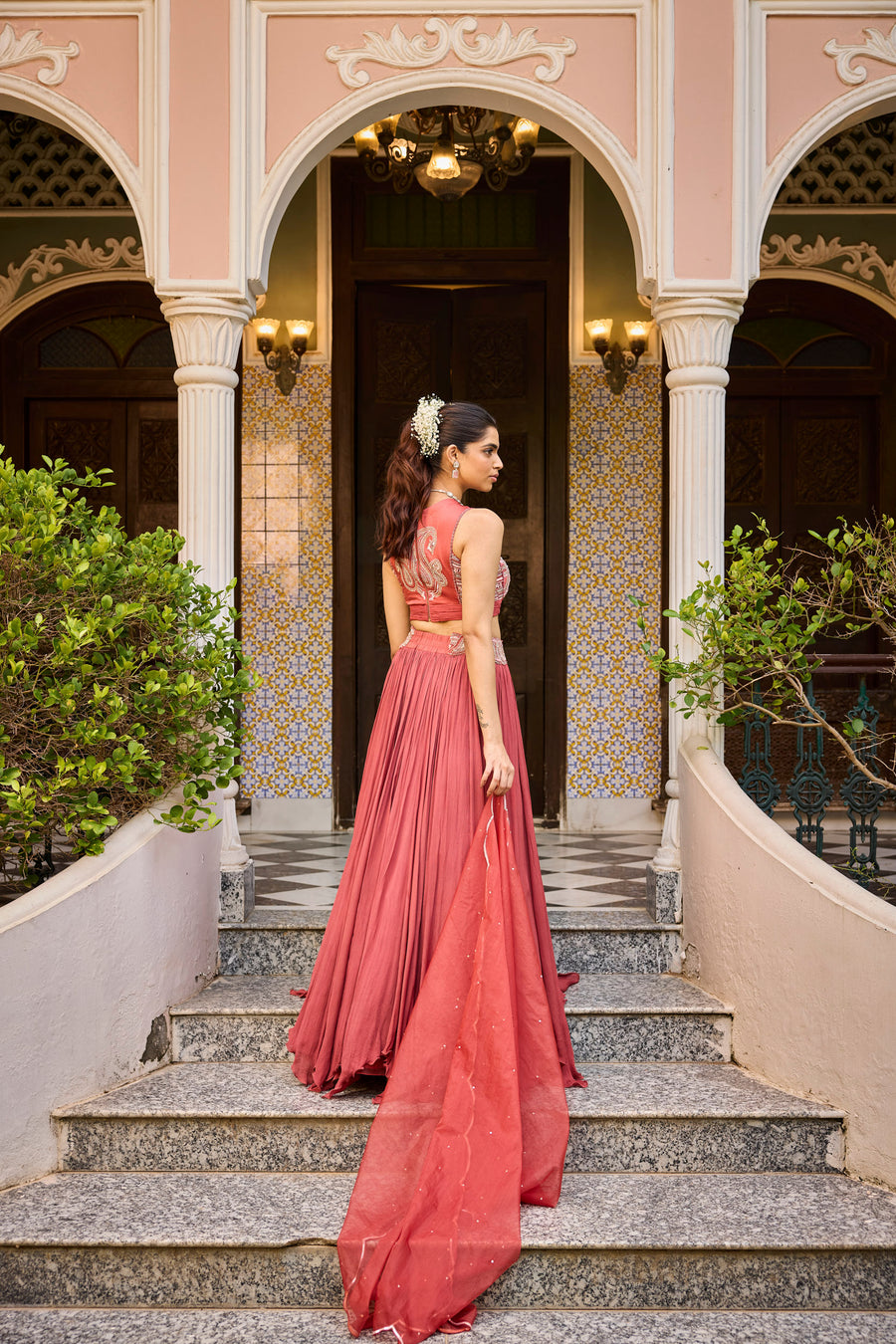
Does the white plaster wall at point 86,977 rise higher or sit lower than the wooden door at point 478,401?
lower

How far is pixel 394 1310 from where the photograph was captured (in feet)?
8.80

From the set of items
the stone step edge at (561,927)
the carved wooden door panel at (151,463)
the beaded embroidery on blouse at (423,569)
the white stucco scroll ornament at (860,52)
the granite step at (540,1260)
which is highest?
the white stucco scroll ornament at (860,52)

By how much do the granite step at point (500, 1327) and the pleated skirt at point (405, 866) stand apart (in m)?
0.71

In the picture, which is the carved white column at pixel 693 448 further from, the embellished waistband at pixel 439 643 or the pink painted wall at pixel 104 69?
the pink painted wall at pixel 104 69

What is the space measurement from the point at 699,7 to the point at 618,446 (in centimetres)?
271

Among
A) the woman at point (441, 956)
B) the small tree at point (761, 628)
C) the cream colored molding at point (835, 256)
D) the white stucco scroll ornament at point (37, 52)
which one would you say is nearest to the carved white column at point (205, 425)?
the white stucco scroll ornament at point (37, 52)

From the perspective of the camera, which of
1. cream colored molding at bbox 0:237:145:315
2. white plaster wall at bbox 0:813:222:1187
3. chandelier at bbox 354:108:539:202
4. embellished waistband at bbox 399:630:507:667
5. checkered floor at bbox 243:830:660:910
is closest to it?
white plaster wall at bbox 0:813:222:1187

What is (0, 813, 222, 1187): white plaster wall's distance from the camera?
3.28 metres

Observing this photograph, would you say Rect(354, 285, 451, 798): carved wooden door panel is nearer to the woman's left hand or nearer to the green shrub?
the green shrub

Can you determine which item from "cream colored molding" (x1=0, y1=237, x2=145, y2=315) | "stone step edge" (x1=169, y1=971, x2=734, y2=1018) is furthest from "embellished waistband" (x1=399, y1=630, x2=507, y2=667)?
"cream colored molding" (x1=0, y1=237, x2=145, y2=315)

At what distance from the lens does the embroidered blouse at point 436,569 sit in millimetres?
3385

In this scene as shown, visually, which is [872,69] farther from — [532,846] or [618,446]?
[532,846]

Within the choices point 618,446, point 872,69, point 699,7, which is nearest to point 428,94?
point 699,7

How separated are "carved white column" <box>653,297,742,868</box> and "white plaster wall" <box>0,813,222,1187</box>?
182 cm
